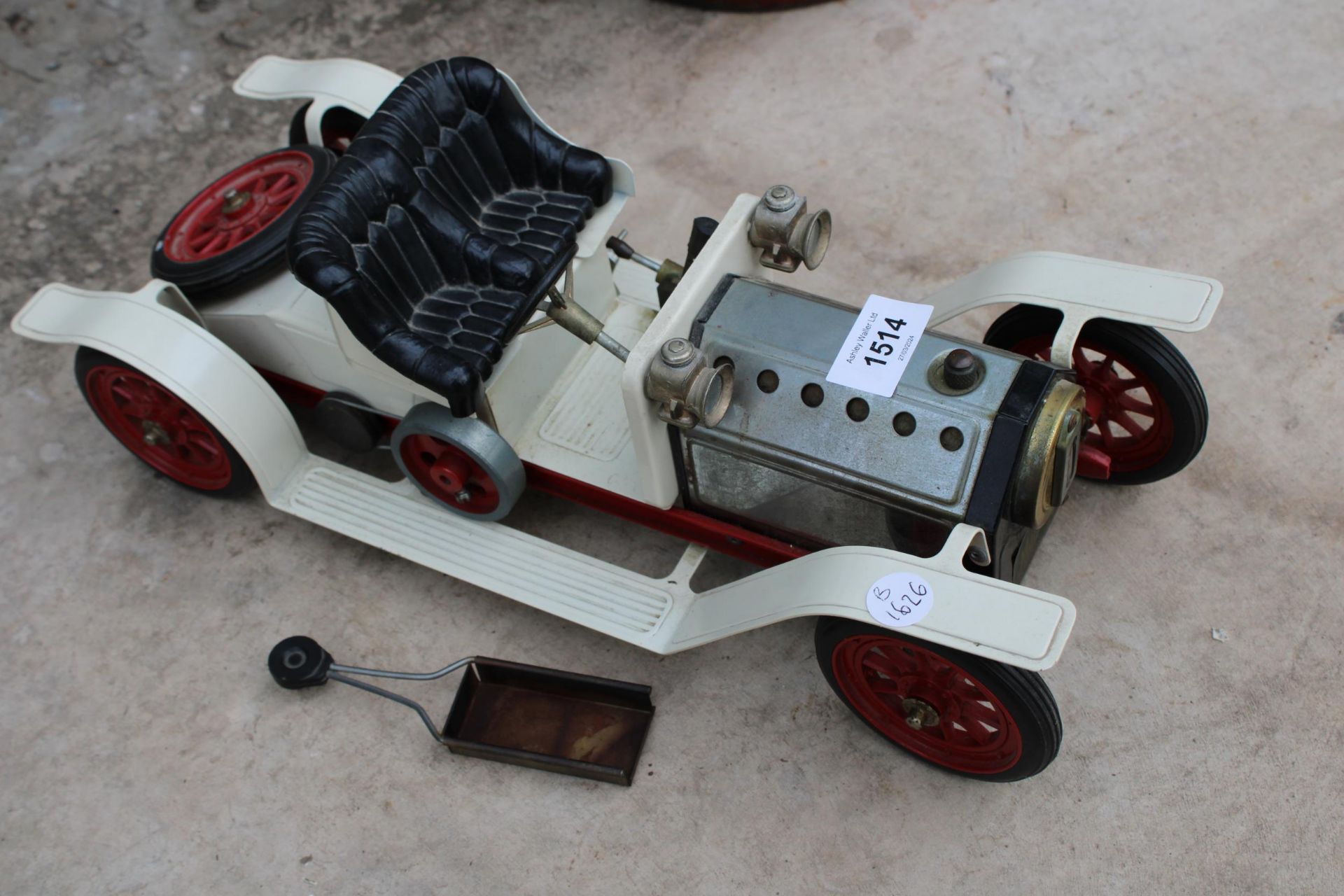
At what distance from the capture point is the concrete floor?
2.98 m

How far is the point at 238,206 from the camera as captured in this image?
139 inches

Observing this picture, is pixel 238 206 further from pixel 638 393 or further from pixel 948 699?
pixel 948 699

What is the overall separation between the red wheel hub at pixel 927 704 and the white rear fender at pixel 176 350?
6.03ft

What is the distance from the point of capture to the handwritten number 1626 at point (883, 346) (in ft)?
8.96

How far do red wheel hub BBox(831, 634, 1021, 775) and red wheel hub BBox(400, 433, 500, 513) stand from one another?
116 centimetres

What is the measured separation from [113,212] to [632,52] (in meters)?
2.37

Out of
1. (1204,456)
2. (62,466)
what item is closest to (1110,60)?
(1204,456)

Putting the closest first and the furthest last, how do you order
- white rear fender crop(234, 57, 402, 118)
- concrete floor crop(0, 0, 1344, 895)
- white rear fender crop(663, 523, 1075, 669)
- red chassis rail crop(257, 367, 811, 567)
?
white rear fender crop(663, 523, 1075, 669), concrete floor crop(0, 0, 1344, 895), red chassis rail crop(257, 367, 811, 567), white rear fender crop(234, 57, 402, 118)

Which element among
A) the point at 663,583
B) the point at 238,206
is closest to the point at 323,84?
the point at 238,206

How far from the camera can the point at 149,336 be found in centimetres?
320

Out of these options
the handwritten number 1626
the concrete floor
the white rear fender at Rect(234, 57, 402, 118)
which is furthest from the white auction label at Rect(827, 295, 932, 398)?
the white rear fender at Rect(234, 57, 402, 118)

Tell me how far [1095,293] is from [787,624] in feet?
4.33

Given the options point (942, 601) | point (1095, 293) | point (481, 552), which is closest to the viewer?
point (942, 601)

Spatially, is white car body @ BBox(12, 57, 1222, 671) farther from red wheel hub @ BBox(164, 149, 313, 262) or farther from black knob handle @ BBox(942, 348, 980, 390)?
black knob handle @ BBox(942, 348, 980, 390)
